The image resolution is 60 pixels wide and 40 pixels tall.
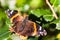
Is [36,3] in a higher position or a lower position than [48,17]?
higher

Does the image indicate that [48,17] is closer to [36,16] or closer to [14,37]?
[36,16]

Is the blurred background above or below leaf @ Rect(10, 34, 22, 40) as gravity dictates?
above

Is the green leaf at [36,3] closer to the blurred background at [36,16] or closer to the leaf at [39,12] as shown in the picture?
the blurred background at [36,16]

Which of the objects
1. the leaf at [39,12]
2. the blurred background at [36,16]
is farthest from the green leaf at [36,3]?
the leaf at [39,12]

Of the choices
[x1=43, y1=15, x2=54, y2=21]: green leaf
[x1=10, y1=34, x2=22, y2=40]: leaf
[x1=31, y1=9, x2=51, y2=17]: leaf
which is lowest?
[x1=10, y1=34, x2=22, y2=40]: leaf

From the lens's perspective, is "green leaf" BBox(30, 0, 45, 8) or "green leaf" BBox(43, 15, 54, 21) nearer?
"green leaf" BBox(43, 15, 54, 21)

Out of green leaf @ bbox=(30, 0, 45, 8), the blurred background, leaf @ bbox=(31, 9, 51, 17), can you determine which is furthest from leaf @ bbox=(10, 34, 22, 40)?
green leaf @ bbox=(30, 0, 45, 8)

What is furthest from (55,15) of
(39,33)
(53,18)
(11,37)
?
(11,37)

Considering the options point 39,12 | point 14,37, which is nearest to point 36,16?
point 39,12

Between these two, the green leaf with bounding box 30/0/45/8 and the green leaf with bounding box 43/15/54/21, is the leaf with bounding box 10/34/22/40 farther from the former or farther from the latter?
the green leaf with bounding box 30/0/45/8
